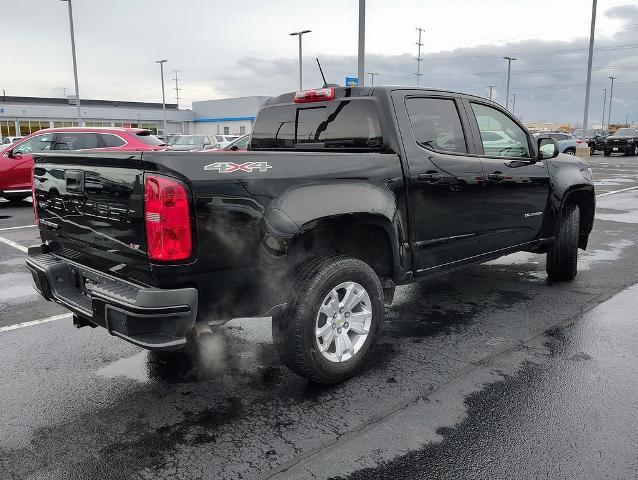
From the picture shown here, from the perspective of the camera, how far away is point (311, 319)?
132 inches

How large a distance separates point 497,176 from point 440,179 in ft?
2.68

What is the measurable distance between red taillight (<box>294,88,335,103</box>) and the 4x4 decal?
57.0 inches

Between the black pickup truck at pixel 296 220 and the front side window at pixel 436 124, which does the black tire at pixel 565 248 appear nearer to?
the black pickup truck at pixel 296 220

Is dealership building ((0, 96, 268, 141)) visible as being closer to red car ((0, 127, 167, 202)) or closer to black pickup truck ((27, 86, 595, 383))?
red car ((0, 127, 167, 202))

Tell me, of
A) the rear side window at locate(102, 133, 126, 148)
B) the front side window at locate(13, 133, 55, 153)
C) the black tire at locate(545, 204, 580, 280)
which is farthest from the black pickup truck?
the front side window at locate(13, 133, 55, 153)

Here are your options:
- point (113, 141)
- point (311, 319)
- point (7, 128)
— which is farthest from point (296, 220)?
point (7, 128)

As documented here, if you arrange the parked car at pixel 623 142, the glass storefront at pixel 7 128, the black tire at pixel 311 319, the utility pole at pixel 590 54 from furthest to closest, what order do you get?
Result: the glass storefront at pixel 7 128 → the parked car at pixel 623 142 → the utility pole at pixel 590 54 → the black tire at pixel 311 319

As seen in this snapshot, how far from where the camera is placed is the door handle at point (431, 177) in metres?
4.04

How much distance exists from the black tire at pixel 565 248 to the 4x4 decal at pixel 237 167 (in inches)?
149

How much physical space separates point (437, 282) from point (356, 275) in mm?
2785

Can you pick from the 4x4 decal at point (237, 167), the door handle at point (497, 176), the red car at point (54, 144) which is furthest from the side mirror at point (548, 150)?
the red car at point (54, 144)

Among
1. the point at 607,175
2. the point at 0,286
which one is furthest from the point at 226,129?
the point at 0,286

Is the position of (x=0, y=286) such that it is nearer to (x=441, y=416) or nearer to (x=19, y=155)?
(x=441, y=416)

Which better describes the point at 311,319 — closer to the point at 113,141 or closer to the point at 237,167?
the point at 237,167
